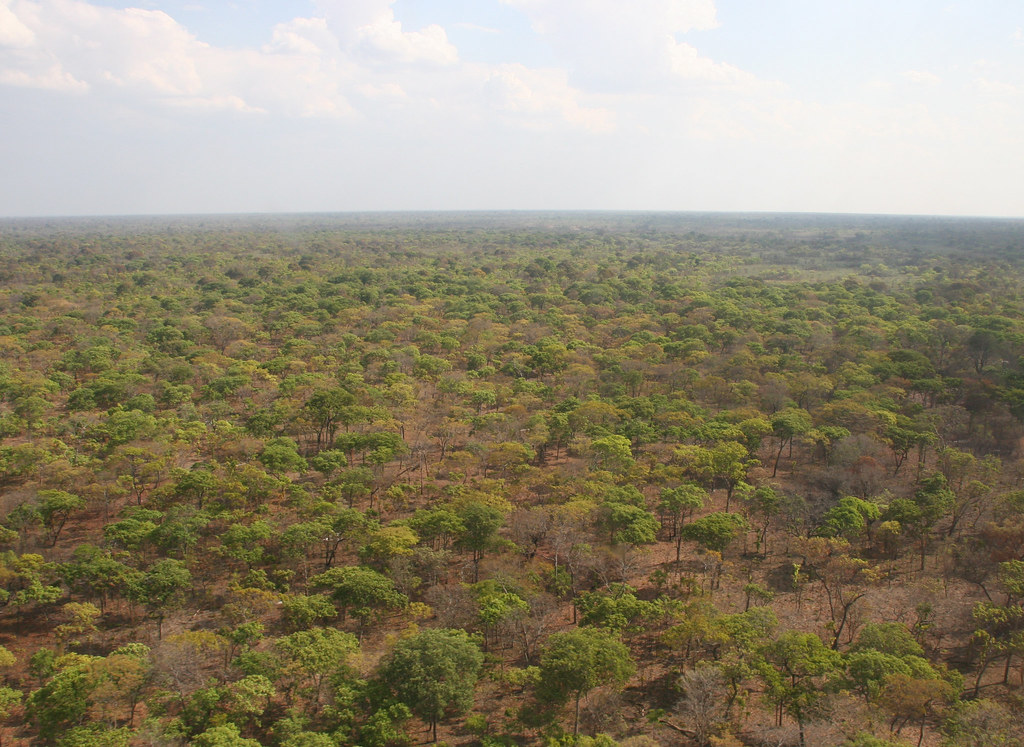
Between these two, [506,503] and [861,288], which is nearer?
[506,503]

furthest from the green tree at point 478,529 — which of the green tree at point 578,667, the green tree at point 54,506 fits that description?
the green tree at point 54,506

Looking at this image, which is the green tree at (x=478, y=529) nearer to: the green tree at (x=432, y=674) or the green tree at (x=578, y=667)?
the green tree at (x=432, y=674)

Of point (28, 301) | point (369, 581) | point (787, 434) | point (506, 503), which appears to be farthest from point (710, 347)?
point (28, 301)

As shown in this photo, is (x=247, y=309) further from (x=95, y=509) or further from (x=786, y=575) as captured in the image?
(x=786, y=575)

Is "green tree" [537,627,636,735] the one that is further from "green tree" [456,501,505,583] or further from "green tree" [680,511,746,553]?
"green tree" [680,511,746,553]

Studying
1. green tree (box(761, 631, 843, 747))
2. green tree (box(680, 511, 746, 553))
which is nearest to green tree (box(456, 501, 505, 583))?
green tree (box(680, 511, 746, 553))

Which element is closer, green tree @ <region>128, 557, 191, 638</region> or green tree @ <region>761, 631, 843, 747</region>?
green tree @ <region>761, 631, 843, 747</region>

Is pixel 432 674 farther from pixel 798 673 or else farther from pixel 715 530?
pixel 715 530

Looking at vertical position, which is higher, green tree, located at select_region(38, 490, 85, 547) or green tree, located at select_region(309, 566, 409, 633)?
green tree, located at select_region(38, 490, 85, 547)
